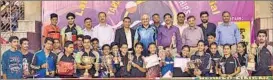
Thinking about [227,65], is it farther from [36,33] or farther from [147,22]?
[36,33]

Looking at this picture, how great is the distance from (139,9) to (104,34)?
58 centimetres

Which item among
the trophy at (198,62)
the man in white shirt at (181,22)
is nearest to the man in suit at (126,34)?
the man in white shirt at (181,22)

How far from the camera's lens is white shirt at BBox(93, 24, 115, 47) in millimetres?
5676

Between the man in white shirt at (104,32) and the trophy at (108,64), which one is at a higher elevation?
the man in white shirt at (104,32)

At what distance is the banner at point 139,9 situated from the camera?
18.5 ft

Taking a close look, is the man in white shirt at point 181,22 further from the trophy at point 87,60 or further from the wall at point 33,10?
the wall at point 33,10

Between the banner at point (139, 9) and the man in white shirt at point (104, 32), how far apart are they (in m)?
0.06

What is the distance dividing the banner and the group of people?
7cm

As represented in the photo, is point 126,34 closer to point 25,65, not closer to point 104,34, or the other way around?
point 104,34

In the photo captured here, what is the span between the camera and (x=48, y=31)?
565cm

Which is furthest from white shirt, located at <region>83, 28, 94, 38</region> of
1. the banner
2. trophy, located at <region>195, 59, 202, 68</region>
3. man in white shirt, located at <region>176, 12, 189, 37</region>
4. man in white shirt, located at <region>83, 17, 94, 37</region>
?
trophy, located at <region>195, 59, 202, 68</region>

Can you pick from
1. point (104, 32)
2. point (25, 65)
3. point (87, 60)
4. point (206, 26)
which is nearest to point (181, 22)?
point (206, 26)

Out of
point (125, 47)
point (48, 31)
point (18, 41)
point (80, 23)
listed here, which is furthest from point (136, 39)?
point (18, 41)

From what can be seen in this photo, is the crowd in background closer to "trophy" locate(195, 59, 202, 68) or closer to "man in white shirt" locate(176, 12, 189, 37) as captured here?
"man in white shirt" locate(176, 12, 189, 37)
